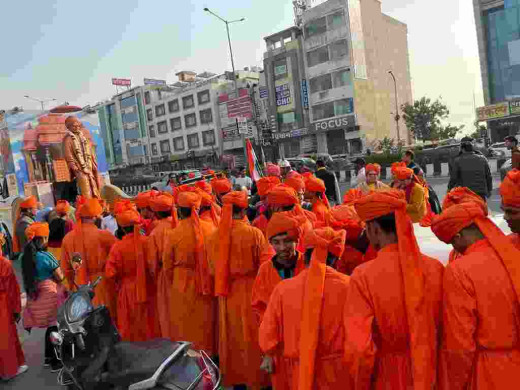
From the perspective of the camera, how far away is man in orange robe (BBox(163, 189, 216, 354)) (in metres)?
4.13

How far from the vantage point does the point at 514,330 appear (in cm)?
190

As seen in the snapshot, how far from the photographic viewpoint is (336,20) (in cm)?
3781

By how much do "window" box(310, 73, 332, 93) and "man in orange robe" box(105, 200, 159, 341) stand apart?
36659mm

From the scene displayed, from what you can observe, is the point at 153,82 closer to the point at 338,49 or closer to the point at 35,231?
the point at 338,49

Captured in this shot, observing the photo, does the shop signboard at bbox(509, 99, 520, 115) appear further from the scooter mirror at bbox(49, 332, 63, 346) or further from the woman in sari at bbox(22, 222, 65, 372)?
the scooter mirror at bbox(49, 332, 63, 346)

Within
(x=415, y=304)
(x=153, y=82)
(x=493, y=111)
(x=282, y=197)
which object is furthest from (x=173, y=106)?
(x=415, y=304)

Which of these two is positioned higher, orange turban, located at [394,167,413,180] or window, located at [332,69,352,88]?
window, located at [332,69,352,88]

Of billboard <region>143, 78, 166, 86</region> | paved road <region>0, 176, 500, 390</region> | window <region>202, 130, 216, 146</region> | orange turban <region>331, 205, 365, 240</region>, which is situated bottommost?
paved road <region>0, 176, 500, 390</region>

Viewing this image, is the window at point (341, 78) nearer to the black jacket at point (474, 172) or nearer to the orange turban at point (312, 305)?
the black jacket at point (474, 172)

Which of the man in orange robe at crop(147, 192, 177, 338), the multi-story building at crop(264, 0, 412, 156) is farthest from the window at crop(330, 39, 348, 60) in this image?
the man in orange robe at crop(147, 192, 177, 338)

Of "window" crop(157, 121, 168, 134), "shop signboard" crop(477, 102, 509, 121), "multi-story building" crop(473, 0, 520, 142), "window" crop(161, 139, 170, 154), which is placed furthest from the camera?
"window" crop(161, 139, 170, 154)

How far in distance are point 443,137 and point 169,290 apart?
39.3 m

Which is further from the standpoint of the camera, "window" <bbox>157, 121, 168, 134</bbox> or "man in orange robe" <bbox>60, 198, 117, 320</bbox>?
"window" <bbox>157, 121, 168, 134</bbox>

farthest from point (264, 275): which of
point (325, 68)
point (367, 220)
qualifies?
point (325, 68)
